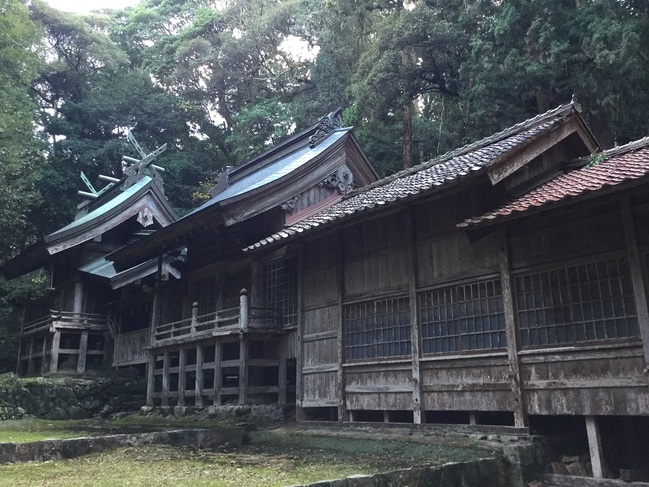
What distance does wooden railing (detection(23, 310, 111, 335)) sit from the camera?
74.6 feet

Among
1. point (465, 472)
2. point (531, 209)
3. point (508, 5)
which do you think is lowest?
point (465, 472)

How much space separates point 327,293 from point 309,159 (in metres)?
5.22

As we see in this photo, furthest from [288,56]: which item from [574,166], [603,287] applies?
[603,287]

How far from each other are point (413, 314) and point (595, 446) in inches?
161

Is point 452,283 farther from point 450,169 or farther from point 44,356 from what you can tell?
point 44,356

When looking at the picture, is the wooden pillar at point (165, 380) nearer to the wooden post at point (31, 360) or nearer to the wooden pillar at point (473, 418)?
the wooden post at point (31, 360)

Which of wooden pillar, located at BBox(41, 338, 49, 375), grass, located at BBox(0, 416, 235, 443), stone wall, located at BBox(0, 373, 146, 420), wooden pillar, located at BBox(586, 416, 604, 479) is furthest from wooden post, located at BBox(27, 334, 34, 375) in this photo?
wooden pillar, located at BBox(586, 416, 604, 479)

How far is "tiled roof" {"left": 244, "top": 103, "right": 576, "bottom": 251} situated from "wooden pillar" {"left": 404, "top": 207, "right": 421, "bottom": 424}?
87 cm

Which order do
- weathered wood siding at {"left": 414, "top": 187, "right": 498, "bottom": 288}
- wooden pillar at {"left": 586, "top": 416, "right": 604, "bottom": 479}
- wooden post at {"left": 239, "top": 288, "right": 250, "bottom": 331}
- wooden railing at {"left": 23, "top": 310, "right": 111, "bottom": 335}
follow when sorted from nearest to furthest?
wooden pillar at {"left": 586, "top": 416, "right": 604, "bottom": 479}
weathered wood siding at {"left": 414, "top": 187, "right": 498, "bottom": 288}
wooden post at {"left": 239, "top": 288, "right": 250, "bottom": 331}
wooden railing at {"left": 23, "top": 310, "right": 111, "bottom": 335}

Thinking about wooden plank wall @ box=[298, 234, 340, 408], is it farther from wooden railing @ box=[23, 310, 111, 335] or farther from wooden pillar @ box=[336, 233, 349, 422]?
wooden railing @ box=[23, 310, 111, 335]

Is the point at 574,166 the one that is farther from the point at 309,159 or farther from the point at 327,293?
the point at 309,159

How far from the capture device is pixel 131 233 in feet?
86.7

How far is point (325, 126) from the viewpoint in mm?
19797

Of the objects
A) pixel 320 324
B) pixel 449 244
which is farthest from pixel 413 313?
pixel 320 324
